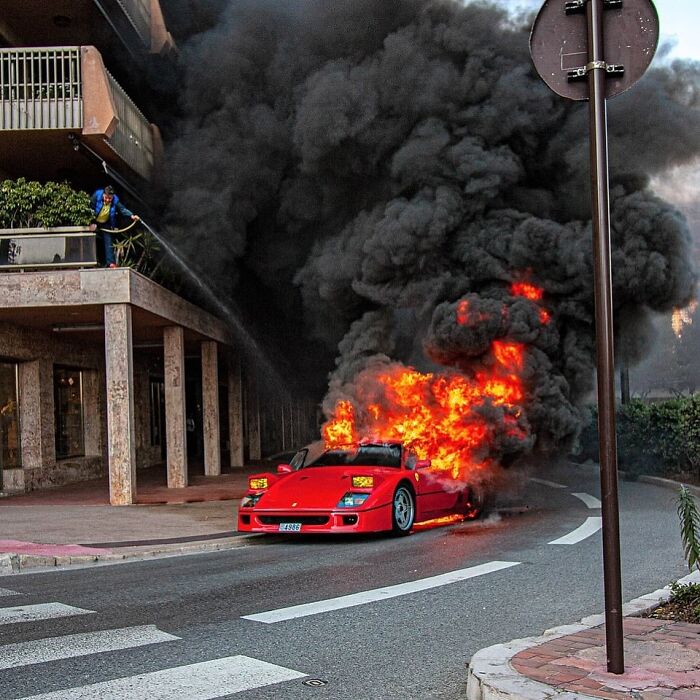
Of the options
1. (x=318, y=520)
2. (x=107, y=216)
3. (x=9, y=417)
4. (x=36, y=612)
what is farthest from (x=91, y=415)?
(x=36, y=612)

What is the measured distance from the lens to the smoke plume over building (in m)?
14.1

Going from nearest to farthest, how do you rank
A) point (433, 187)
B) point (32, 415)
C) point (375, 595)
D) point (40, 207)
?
point (375, 595), point (40, 207), point (433, 187), point (32, 415)

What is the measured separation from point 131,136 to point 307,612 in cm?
1442

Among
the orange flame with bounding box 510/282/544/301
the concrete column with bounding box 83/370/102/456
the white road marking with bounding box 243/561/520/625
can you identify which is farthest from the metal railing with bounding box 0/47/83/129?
the white road marking with bounding box 243/561/520/625

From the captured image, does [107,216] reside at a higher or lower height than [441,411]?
higher

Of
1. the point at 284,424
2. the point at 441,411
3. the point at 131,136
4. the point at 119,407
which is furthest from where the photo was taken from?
the point at 284,424

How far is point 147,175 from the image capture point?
19125 millimetres

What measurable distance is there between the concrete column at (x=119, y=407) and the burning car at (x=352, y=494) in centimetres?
433

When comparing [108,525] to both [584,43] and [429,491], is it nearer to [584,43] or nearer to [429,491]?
[429,491]

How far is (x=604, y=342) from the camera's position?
3998mm

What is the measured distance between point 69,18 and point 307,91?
18.5 ft

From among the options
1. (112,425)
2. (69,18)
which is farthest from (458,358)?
(69,18)

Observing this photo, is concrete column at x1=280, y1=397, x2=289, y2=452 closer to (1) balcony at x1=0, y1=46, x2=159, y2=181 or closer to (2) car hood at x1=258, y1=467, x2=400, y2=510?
(1) balcony at x1=0, y1=46, x2=159, y2=181

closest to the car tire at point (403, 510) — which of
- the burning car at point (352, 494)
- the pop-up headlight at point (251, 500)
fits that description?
the burning car at point (352, 494)
